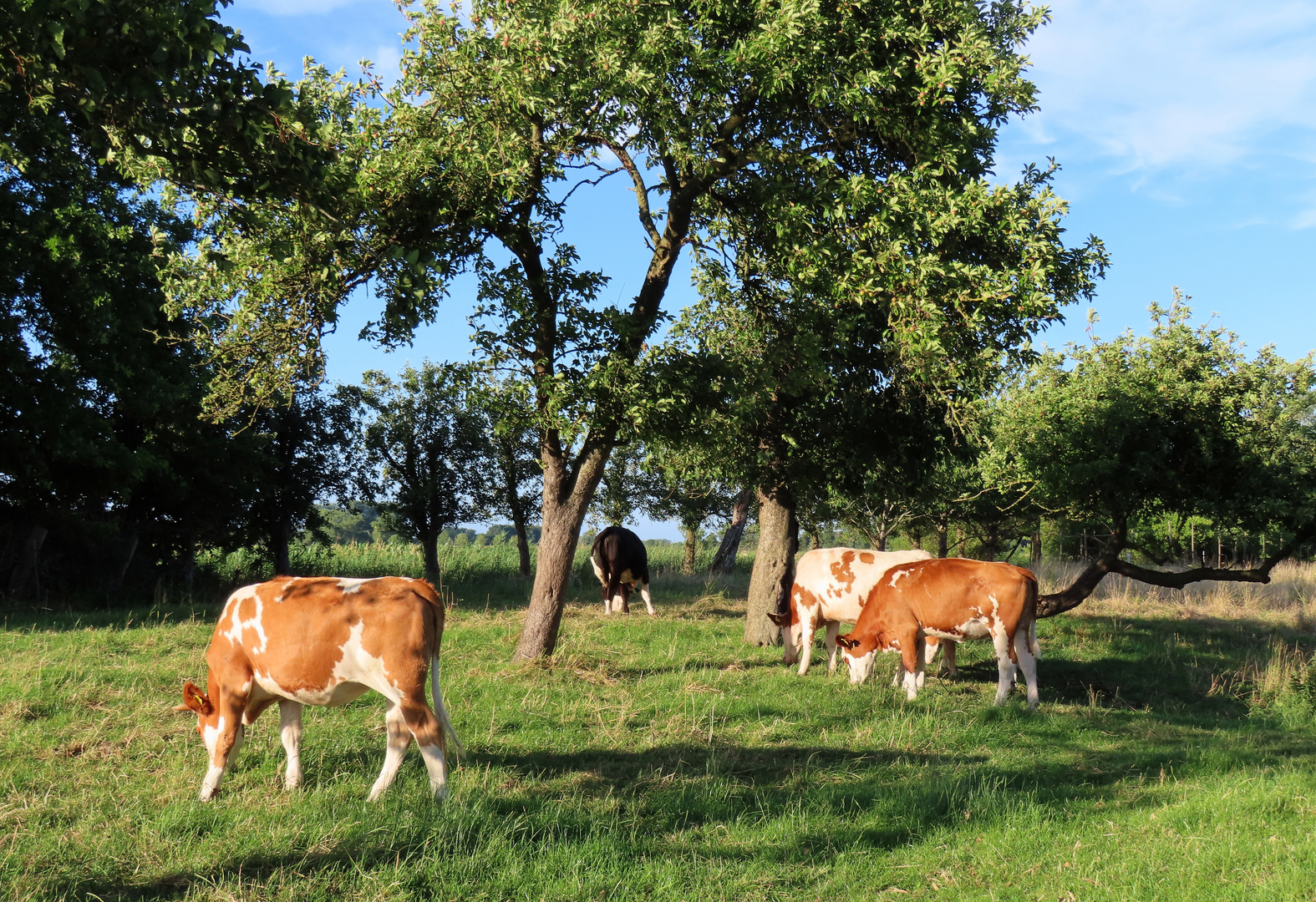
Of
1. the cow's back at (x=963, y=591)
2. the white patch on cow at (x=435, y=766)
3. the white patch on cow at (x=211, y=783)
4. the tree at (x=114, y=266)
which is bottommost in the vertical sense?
the white patch on cow at (x=211, y=783)

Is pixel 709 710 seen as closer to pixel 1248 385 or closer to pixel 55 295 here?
pixel 1248 385

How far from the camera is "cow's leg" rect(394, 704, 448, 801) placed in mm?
6977

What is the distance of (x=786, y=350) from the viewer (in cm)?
1342

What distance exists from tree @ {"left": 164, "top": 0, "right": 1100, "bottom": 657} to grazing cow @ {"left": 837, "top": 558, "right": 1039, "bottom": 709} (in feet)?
11.9

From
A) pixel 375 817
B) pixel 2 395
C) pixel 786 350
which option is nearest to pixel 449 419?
pixel 2 395

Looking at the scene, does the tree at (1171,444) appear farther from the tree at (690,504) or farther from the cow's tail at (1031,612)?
the tree at (690,504)

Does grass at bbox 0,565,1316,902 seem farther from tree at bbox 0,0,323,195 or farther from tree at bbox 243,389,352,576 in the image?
tree at bbox 243,389,352,576

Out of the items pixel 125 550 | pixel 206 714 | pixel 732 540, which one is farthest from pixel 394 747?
pixel 732 540

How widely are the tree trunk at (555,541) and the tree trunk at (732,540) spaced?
18.3 metres

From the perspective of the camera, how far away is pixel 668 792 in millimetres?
7410

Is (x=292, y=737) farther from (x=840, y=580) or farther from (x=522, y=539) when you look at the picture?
(x=522, y=539)

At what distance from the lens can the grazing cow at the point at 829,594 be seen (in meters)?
14.3

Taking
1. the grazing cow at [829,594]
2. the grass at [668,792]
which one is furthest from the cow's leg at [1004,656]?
the grazing cow at [829,594]

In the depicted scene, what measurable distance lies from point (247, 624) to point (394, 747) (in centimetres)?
165
